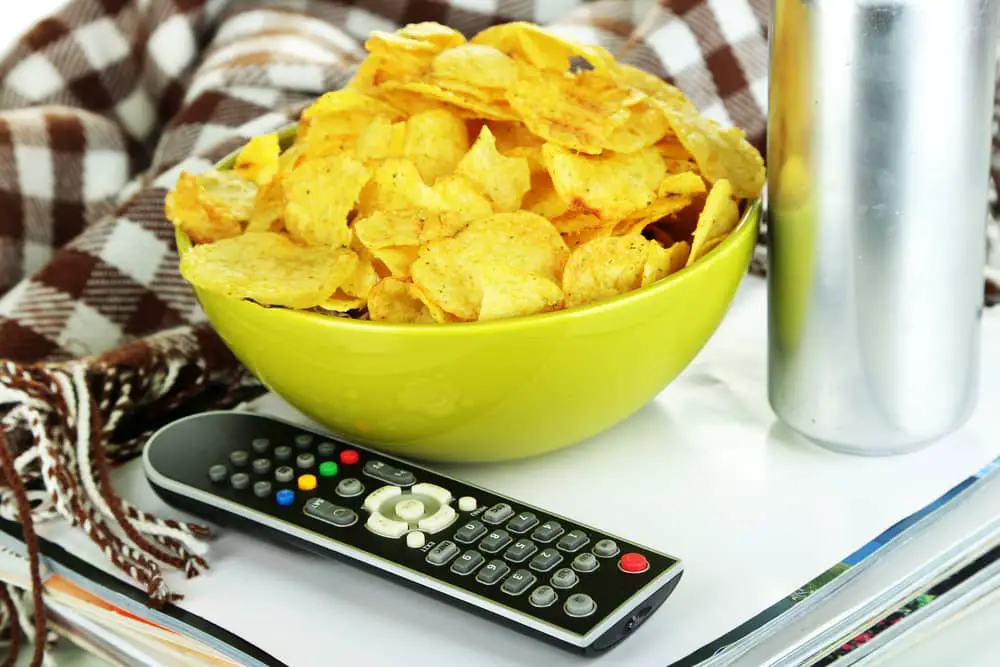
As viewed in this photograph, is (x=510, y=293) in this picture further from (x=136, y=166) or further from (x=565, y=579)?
(x=136, y=166)

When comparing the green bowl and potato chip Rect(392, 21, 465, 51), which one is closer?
the green bowl

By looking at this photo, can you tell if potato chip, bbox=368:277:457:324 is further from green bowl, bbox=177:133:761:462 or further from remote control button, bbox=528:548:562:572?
remote control button, bbox=528:548:562:572

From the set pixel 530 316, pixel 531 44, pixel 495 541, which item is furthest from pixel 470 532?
pixel 531 44

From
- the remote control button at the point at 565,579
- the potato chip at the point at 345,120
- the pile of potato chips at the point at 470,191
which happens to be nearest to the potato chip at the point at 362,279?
the pile of potato chips at the point at 470,191

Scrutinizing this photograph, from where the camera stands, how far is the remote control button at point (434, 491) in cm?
67

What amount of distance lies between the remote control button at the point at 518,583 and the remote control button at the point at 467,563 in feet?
0.07

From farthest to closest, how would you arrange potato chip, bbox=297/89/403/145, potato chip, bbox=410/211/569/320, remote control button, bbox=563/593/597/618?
potato chip, bbox=297/89/403/145 < potato chip, bbox=410/211/569/320 < remote control button, bbox=563/593/597/618

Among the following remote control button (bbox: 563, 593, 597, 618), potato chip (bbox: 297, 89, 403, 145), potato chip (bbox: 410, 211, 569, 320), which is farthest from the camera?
potato chip (bbox: 297, 89, 403, 145)

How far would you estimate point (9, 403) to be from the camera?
0.77 meters

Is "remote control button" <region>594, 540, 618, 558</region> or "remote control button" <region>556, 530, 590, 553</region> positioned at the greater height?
"remote control button" <region>594, 540, 618, 558</region>

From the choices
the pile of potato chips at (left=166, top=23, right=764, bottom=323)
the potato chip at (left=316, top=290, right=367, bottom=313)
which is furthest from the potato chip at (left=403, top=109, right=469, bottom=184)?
the potato chip at (left=316, top=290, right=367, bottom=313)

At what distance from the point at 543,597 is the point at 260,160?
381mm

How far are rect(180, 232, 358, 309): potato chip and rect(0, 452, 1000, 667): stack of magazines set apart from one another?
179 millimetres

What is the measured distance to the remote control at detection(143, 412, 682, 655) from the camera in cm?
58
